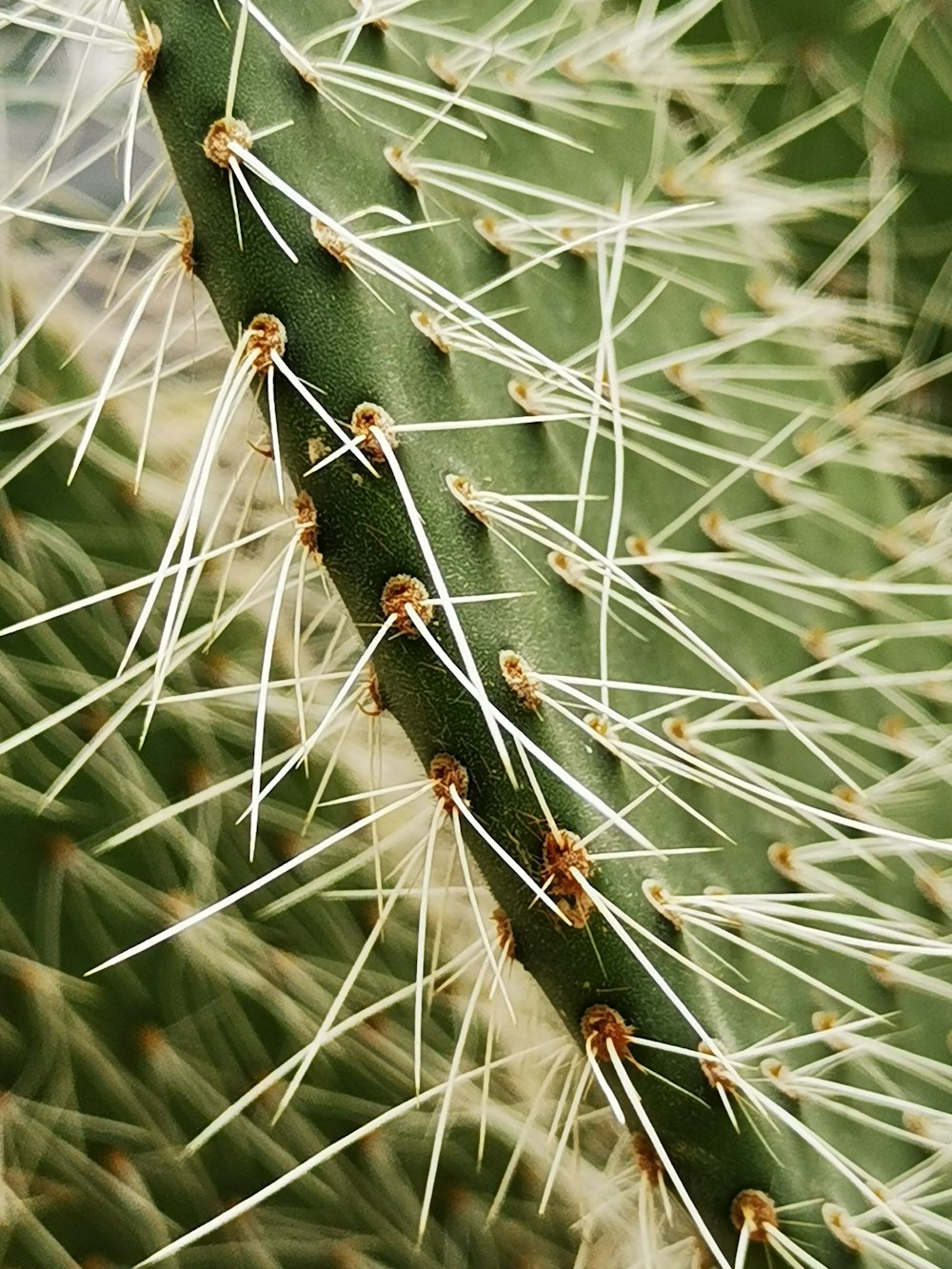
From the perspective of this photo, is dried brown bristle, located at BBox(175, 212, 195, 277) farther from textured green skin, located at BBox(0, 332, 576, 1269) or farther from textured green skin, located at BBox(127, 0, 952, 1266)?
textured green skin, located at BBox(0, 332, 576, 1269)

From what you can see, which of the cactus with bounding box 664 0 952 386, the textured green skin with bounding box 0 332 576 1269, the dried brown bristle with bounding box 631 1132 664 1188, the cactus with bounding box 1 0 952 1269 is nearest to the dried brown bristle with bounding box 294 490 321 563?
the cactus with bounding box 1 0 952 1269

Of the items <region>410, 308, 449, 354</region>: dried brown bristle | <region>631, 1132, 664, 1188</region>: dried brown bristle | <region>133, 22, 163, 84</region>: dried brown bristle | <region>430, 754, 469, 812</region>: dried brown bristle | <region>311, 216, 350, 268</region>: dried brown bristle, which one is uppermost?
<region>133, 22, 163, 84</region>: dried brown bristle

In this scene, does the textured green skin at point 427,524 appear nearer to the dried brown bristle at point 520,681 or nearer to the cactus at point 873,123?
the dried brown bristle at point 520,681

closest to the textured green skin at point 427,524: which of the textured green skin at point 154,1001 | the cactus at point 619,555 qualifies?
the cactus at point 619,555

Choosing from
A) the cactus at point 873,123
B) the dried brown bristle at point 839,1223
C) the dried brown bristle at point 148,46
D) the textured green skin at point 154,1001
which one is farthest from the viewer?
the cactus at point 873,123

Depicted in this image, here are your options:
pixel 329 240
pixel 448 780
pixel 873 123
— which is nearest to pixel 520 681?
pixel 448 780

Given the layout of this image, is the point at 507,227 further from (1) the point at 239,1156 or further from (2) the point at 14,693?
(1) the point at 239,1156
